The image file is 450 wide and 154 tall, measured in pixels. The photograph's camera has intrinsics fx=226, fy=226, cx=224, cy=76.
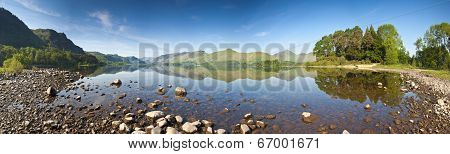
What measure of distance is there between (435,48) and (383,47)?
16260 mm

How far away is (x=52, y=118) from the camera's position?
11.0 m

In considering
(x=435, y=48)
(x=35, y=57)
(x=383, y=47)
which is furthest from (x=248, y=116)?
(x=35, y=57)

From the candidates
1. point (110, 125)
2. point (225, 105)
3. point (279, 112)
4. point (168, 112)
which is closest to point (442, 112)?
point (279, 112)

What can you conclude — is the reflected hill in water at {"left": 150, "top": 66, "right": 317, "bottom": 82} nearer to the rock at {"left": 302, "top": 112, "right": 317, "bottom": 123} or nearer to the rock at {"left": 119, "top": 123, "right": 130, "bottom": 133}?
the rock at {"left": 302, "top": 112, "right": 317, "bottom": 123}

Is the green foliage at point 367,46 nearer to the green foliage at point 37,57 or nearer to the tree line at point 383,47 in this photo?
the tree line at point 383,47

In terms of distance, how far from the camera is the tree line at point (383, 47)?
1938 inches

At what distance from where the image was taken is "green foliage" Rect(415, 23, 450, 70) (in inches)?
1861

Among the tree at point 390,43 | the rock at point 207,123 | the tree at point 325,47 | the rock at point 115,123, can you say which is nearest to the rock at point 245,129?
the rock at point 207,123

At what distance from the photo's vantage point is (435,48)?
49.5 meters

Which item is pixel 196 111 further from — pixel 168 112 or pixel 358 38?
pixel 358 38

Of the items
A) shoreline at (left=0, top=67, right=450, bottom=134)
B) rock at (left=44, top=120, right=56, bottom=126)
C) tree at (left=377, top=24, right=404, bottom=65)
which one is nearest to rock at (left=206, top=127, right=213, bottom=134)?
shoreline at (left=0, top=67, right=450, bottom=134)

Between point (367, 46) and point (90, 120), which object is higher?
point (367, 46)

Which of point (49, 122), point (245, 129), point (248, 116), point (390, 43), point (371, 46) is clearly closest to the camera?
point (245, 129)

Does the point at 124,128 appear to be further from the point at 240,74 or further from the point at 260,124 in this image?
the point at 240,74
